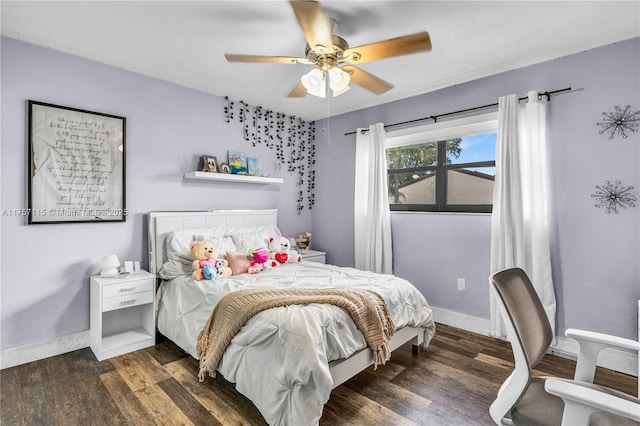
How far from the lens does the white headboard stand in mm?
3078

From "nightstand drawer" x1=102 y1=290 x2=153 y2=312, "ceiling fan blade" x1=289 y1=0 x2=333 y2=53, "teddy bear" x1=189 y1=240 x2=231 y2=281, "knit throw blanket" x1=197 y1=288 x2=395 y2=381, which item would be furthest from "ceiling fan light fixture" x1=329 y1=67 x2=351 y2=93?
"nightstand drawer" x1=102 y1=290 x2=153 y2=312

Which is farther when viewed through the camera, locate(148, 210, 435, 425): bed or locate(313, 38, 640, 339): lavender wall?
locate(313, 38, 640, 339): lavender wall

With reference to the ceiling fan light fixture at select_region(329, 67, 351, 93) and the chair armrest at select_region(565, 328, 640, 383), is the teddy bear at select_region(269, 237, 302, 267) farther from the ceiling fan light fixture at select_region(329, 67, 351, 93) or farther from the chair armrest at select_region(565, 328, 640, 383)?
the chair armrest at select_region(565, 328, 640, 383)

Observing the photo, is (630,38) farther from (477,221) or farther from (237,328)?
(237,328)

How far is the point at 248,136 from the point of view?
400cm

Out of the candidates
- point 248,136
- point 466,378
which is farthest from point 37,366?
point 466,378

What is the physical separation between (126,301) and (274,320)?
163 centimetres

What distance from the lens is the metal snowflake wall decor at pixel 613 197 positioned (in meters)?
2.45

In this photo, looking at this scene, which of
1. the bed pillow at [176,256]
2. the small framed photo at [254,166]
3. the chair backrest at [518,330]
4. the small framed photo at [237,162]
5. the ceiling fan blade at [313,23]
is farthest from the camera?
the small framed photo at [254,166]

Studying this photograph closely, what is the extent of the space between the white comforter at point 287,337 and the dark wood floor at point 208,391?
20 centimetres

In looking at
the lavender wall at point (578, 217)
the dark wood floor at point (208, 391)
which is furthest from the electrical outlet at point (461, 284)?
the dark wood floor at point (208, 391)

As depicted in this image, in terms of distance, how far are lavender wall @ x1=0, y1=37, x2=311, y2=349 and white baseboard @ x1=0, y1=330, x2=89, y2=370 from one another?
2.0 inches

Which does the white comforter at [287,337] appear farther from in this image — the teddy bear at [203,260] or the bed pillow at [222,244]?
the bed pillow at [222,244]

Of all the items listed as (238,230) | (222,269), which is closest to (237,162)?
(238,230)
